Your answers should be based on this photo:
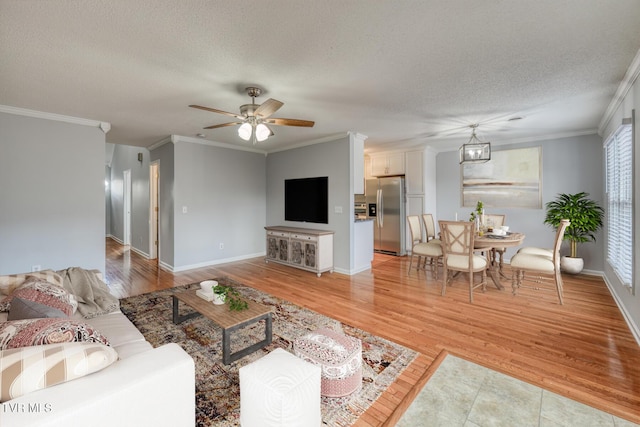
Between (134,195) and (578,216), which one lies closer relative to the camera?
(578,216)

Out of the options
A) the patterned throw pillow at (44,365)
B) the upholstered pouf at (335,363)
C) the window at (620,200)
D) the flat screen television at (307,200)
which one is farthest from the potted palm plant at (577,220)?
the patterned throw pillow at (44,365)

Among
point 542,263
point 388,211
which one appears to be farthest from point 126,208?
point 542,263

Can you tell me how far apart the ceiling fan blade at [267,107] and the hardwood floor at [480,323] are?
2.23 m

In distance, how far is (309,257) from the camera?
16.2 ft

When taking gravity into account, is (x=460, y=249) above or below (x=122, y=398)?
above

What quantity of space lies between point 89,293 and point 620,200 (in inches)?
A: 226

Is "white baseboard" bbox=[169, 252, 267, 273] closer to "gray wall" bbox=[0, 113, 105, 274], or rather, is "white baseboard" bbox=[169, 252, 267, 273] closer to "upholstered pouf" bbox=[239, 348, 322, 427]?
"gray wall" bbox=[0, 113, 105, 274]

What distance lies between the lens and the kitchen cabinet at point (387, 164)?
658 centimetres

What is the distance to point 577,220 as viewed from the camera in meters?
4.51

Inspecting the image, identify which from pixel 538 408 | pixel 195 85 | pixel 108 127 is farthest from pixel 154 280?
pixel 538 408

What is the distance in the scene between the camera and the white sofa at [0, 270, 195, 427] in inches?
36.4

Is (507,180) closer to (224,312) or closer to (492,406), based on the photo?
(492,406)

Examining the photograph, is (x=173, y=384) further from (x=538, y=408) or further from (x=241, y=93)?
(x=241, y=93)

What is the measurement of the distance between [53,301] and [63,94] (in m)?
2.42
